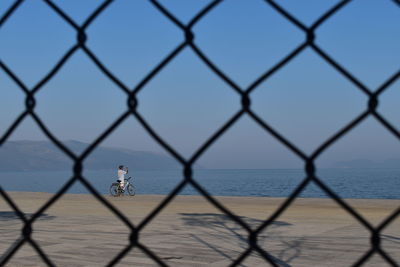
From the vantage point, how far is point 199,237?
11969 millimetres

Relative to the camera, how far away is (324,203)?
822 inches

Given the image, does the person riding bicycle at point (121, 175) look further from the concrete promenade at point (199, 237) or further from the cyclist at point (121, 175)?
the concrete promenade at point (199, 237)

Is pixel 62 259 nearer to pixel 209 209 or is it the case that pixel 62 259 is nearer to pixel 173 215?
pixel 173 215

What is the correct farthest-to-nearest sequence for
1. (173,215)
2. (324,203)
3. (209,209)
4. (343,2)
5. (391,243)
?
(324,203) → (209,209) → (173,215) → (391,243) → (343,2)

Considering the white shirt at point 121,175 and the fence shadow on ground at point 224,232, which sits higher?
the white shirt at point 121,175

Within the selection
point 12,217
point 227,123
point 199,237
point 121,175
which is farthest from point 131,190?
point 227,123

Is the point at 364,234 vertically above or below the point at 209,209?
below

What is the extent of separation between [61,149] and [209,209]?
678 inches

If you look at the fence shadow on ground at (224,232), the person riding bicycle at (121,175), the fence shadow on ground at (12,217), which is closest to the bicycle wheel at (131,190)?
the person riding bicycle at (121,175)

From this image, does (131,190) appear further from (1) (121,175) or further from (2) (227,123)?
(2) (227,123)

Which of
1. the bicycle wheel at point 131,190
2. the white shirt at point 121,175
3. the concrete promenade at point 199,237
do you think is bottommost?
the concrete promenade at point 199,237

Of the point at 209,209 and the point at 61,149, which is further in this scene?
the point at 209,209

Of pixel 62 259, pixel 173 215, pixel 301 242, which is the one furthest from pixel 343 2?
pixel 173 215

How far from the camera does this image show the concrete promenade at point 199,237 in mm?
9430
